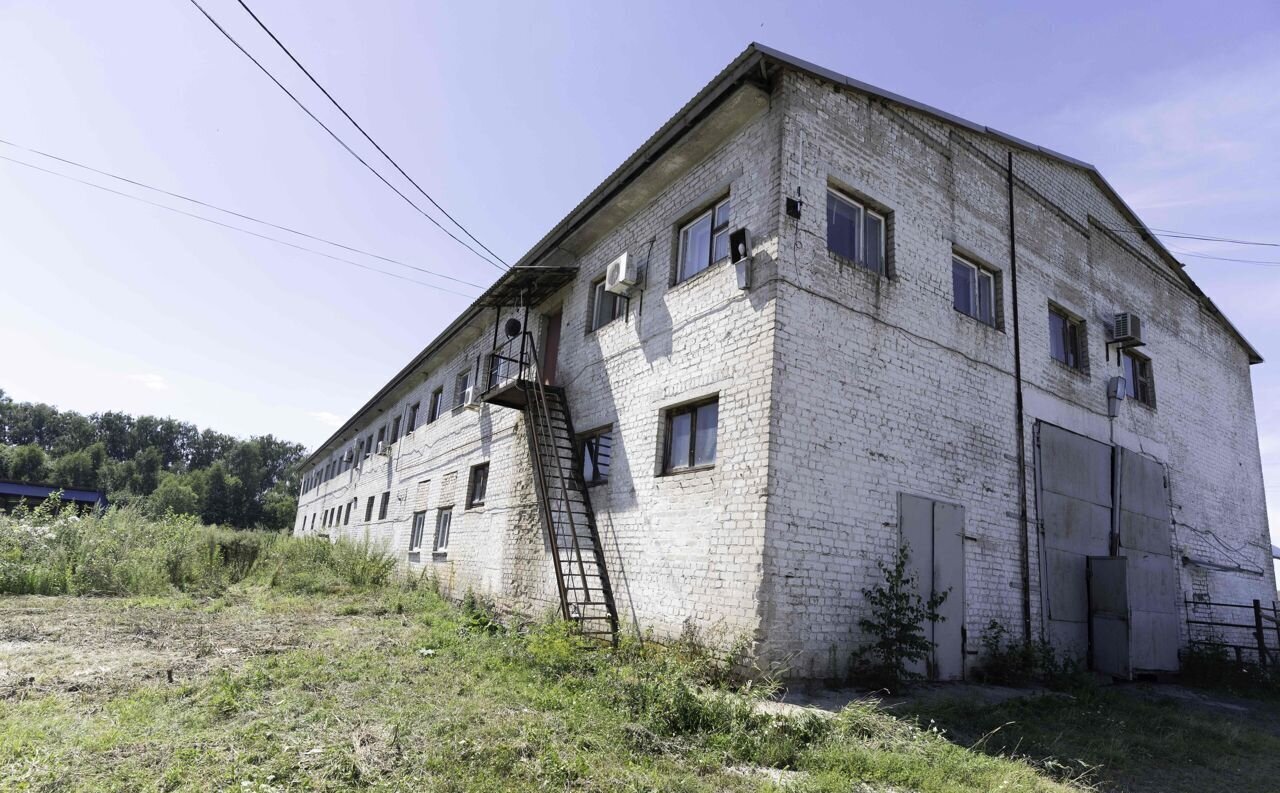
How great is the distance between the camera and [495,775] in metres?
3.89

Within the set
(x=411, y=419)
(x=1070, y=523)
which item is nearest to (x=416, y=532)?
(x=411, y=419)

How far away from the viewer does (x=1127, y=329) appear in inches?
468

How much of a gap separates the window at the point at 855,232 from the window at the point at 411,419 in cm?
1505

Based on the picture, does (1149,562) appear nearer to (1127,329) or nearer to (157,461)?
(1127,329)

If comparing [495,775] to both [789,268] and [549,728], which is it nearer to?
[549,728]

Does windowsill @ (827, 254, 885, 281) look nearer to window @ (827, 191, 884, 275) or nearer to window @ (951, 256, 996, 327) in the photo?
window @ (827, 191, 884, 275)

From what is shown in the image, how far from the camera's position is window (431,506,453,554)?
1502 cm

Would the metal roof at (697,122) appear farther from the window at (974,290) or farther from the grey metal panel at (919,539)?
the grey metal panel at (919,539)

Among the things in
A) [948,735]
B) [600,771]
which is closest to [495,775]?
[600,771]

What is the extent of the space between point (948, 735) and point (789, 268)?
15.6ft

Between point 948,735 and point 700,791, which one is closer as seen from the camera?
point 700,791

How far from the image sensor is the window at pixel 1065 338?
37.4 ft

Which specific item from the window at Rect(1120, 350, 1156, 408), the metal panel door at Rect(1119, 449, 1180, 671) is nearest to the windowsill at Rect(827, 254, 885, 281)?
the metal panel door at Rect(1119, 449, 1180, 671)

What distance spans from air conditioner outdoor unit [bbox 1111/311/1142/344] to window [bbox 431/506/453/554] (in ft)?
43.5
